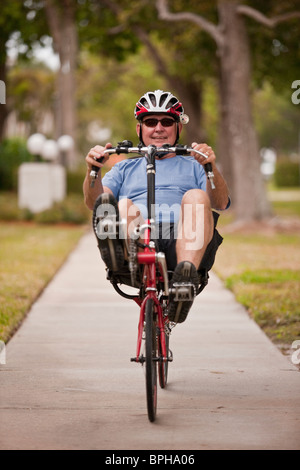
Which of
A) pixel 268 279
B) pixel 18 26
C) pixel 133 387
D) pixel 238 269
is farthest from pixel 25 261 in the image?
pixel 18 26

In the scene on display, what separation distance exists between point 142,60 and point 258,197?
27.9 metres

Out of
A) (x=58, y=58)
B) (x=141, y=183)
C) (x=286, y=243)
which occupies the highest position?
(x=58, y=58)

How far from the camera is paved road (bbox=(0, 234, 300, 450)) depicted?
14.9 ft

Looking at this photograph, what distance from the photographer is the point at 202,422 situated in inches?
190

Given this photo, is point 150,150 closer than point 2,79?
Yes

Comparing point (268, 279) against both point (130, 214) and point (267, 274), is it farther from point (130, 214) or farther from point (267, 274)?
point (130, 214)

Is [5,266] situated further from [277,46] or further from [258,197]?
[277,46]

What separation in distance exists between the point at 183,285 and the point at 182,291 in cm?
4

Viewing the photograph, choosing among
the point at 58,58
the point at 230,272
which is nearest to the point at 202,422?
the point at 230,272

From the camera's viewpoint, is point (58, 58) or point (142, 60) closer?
point (58, 58)

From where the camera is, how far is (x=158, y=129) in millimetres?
5633
